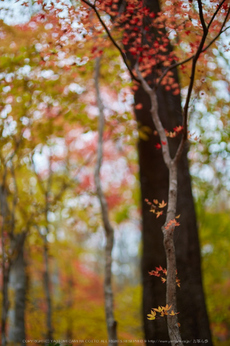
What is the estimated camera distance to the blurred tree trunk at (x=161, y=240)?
129 inches

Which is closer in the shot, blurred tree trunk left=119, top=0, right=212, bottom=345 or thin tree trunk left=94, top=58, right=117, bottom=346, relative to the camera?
blurred tree trunk left=119, top=0, right=212, bottom=345

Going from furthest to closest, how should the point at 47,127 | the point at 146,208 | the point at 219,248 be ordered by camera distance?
the point at 219,248, the point at 47,127, the point at 146,208

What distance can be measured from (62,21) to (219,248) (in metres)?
6.39

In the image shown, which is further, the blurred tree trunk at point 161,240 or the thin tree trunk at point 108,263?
the thin tree trunk at point 108,263

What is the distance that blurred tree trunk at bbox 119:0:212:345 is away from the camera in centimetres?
329

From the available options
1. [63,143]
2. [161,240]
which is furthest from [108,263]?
[63,143]

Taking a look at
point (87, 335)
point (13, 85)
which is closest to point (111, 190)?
point (87, 335)

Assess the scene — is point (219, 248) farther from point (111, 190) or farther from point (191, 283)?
point (111, 190)

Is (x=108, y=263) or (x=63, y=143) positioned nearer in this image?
(x=108, y=263)

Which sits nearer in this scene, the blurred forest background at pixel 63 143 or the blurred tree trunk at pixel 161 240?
the blurred tree trunk at pixel 161 240

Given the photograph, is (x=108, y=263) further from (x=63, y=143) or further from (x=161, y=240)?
(x=63, y=143)

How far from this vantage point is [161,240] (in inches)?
141

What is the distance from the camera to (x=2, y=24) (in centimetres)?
420

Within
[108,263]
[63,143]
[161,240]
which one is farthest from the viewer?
[63,143]
